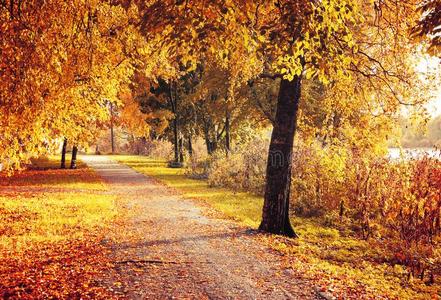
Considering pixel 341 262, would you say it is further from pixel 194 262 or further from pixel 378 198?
pixel 194 262

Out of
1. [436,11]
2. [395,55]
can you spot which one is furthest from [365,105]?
[436,11]

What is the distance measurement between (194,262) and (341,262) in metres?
3.40

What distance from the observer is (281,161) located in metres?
10.6

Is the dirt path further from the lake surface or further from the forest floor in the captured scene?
the lake surface

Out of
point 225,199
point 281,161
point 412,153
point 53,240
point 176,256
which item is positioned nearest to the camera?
point 176,256

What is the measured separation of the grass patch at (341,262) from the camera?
7.11m

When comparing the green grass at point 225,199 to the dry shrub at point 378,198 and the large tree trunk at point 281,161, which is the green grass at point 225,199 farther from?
the dry shrub at point 378,198

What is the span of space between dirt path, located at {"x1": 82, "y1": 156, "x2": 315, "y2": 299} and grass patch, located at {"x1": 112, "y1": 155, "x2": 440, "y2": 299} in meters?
0.50

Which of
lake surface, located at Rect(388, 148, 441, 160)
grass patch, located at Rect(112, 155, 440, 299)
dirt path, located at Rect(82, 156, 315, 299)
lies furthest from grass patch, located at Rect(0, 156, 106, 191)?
lake surface, located at Rect(388, 148, 441, 160)

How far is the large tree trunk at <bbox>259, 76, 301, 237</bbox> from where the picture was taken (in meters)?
10.3

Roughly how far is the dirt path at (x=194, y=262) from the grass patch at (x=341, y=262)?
500 mm

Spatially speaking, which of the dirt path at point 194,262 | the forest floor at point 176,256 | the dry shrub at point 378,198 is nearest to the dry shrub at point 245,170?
the dry shrub at point 378,198

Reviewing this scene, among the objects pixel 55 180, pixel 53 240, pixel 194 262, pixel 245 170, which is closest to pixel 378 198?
pixel 194 262

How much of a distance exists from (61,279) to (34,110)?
13.9ft
